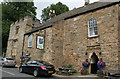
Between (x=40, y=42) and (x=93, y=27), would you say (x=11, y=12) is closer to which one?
(x=40, y=42)

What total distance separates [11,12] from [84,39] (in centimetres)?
2566

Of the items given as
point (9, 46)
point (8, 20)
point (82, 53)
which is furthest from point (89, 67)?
point (8, 20)

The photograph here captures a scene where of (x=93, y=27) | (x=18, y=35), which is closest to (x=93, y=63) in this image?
(x=93, y=27)

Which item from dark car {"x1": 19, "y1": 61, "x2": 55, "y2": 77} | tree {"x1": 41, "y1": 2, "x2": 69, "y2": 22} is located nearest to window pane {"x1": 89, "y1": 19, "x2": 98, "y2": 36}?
dark car {"x1": 19, "y1": 61, "x2": 55, "y2": 77}

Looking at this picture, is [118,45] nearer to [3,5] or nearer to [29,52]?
[29,52]

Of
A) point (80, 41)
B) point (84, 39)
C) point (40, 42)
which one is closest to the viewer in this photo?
point (84, 39)

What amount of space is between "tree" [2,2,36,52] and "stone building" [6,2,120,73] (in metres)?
15.6

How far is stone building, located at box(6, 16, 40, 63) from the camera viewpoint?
19938 millimetres

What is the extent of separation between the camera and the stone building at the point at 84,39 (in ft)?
32.2

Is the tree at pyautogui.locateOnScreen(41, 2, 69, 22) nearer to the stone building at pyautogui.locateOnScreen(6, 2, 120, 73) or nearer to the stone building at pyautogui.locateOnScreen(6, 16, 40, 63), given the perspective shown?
the stone building at pyautogui.locateOnScreen(6, 16, 40, 63)

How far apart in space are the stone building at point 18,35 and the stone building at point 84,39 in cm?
463

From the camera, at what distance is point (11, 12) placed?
99.7ft

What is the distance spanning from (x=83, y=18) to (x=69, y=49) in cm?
395

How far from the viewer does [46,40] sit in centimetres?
1450
